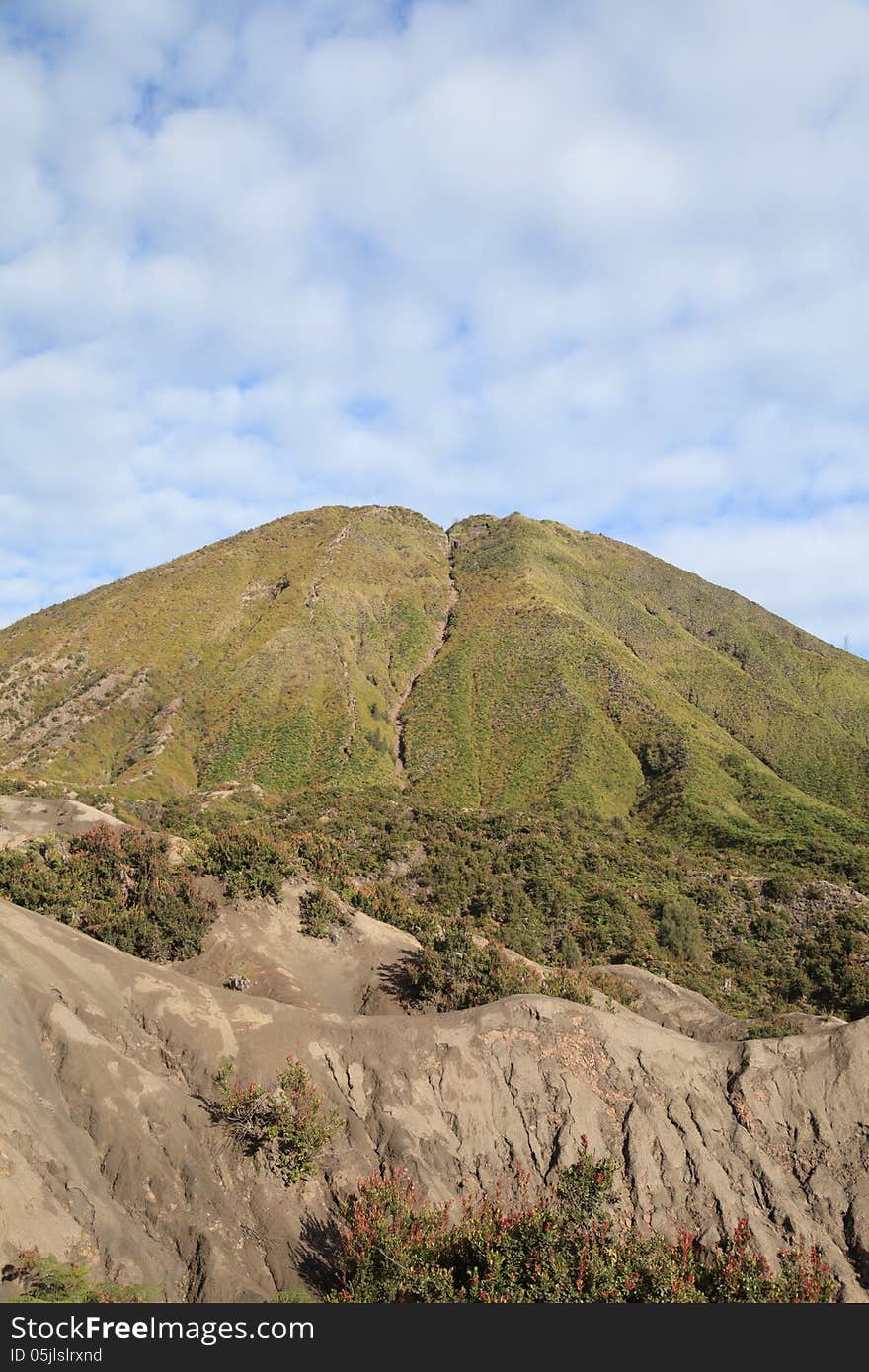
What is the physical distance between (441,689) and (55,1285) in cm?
8325

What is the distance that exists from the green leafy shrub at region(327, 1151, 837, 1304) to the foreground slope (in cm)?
153

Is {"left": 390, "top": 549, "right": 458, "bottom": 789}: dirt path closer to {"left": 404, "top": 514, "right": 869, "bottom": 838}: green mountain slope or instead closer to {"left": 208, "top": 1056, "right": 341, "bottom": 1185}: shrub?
{"left": 404, "top": 514, "right": 869, "bottom": 838}: green mountain slope

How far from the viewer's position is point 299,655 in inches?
3622

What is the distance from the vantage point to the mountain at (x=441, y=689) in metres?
69.0

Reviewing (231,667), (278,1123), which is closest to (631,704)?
(231,667)

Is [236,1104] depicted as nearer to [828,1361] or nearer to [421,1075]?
[421,1075]

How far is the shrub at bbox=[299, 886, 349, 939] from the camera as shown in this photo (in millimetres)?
18825

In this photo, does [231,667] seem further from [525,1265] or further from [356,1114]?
[525,1265]

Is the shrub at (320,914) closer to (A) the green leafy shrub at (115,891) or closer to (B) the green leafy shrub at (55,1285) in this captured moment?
(A) the green leafy shrub at (115,891)

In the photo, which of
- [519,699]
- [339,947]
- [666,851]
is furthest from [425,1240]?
[519,699]

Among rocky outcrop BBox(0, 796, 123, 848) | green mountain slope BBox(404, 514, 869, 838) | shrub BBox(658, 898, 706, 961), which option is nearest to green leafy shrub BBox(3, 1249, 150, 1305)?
rocky outcrop BBox(0, 796, 123, 848)

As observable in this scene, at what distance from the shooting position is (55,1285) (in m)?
7.37

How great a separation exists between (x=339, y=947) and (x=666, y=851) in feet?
126

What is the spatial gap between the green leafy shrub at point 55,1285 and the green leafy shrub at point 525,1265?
2592 mm
